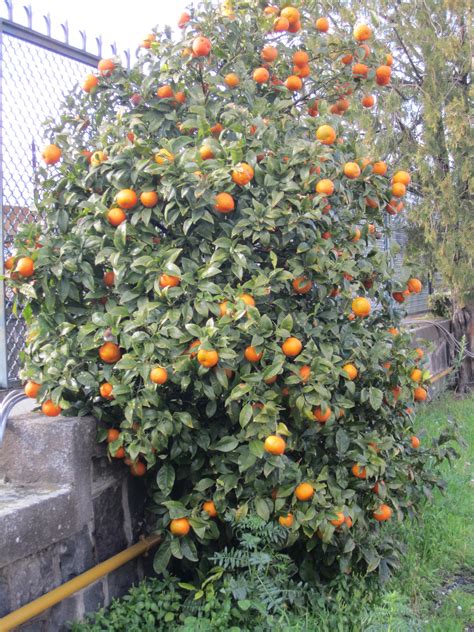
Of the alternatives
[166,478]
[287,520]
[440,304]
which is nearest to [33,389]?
[166,478]

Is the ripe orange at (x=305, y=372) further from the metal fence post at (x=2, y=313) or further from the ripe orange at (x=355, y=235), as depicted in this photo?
the metal fence post at (x=2, y=313)

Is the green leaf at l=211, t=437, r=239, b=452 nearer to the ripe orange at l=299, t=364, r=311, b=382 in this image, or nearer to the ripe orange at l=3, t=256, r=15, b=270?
the ripe orange at l=299, t=364, r=311, b=382

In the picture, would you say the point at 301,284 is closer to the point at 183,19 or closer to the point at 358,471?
the point at 358,471

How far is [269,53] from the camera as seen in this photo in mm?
3162

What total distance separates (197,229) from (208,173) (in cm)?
23

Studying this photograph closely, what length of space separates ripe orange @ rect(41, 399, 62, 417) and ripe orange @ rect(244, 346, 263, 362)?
780 millimetres

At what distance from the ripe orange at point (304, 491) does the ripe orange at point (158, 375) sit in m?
0.70

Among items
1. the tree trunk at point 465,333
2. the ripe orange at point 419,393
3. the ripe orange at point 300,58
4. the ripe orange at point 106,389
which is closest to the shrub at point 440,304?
the tree trunk at point 465,333

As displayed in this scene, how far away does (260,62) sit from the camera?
3270mm

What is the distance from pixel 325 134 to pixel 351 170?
19 centimetres

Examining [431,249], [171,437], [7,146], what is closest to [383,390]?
[171,437]

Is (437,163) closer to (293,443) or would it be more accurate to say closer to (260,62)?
(260,62)

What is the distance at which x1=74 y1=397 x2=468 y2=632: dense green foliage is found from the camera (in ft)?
8.76

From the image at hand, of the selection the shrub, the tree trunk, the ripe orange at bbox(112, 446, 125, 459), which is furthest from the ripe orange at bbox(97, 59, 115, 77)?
the shrub
